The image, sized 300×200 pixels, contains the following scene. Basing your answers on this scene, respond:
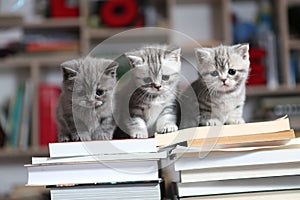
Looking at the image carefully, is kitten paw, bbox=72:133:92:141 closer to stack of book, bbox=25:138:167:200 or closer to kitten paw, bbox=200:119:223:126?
stack of book, bbox=25:138:167:200

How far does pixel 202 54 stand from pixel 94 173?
24 centimetres

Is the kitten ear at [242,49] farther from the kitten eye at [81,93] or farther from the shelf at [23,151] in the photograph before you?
the shelf at [23,151]

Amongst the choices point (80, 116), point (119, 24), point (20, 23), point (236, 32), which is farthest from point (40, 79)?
point (80, 116)

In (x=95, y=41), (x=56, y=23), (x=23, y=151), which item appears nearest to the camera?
(x=23, y=151)

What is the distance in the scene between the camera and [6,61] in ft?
7.00

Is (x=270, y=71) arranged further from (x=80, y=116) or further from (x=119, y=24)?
(x=80, y=116)

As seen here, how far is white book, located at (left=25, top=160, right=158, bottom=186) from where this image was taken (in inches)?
23.2

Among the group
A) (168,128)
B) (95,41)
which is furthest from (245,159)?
(95,41)

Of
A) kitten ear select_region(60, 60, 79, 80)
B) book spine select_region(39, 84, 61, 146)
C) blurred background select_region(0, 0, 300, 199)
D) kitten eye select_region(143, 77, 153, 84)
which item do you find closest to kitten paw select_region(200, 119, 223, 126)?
kitten eye select_region(143, 77, 153, 84)

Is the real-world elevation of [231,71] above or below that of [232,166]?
above

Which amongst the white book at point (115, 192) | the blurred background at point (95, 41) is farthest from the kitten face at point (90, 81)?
the blurred background at point (95, 41)

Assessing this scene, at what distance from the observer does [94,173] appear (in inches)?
23.4

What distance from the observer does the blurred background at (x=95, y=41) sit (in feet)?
6.86

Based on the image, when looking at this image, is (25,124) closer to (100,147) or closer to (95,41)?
(95,41)
